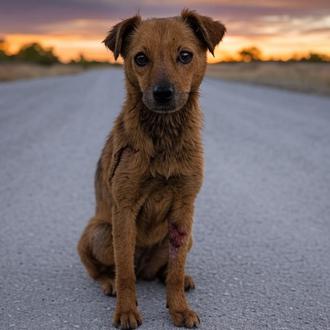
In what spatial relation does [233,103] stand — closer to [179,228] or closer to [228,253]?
[228,253]

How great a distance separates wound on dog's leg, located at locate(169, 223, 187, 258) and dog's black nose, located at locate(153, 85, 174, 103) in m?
0.87

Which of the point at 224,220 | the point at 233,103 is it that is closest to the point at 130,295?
the point at 224,220

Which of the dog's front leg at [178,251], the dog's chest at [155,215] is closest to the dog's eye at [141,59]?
the dog's chest at [155,215]

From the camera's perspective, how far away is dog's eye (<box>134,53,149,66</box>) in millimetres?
3697

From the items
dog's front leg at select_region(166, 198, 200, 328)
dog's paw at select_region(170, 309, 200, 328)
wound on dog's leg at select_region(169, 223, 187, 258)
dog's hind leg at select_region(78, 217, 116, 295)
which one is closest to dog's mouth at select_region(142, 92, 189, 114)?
dog's front leg at select_region(166, 198, 200, 328)

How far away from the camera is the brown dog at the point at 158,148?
362cm

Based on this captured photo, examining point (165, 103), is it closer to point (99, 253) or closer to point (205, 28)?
point (205, 28)

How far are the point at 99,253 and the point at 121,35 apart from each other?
5.17ft

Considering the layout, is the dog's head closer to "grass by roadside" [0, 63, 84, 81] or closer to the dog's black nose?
the dog's black nose

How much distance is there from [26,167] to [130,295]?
5.20 m

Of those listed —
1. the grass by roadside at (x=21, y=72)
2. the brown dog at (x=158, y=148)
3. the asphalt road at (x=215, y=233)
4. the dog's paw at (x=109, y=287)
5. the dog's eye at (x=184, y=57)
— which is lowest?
the grass by roadside at (x=21, y=72)

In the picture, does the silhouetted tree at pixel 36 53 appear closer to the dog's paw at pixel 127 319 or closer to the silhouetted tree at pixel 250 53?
the silhouetted tree at pixel 250 53

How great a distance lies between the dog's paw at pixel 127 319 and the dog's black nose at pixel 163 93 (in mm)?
1385

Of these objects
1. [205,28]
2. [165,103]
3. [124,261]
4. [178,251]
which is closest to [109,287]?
[124,261]
